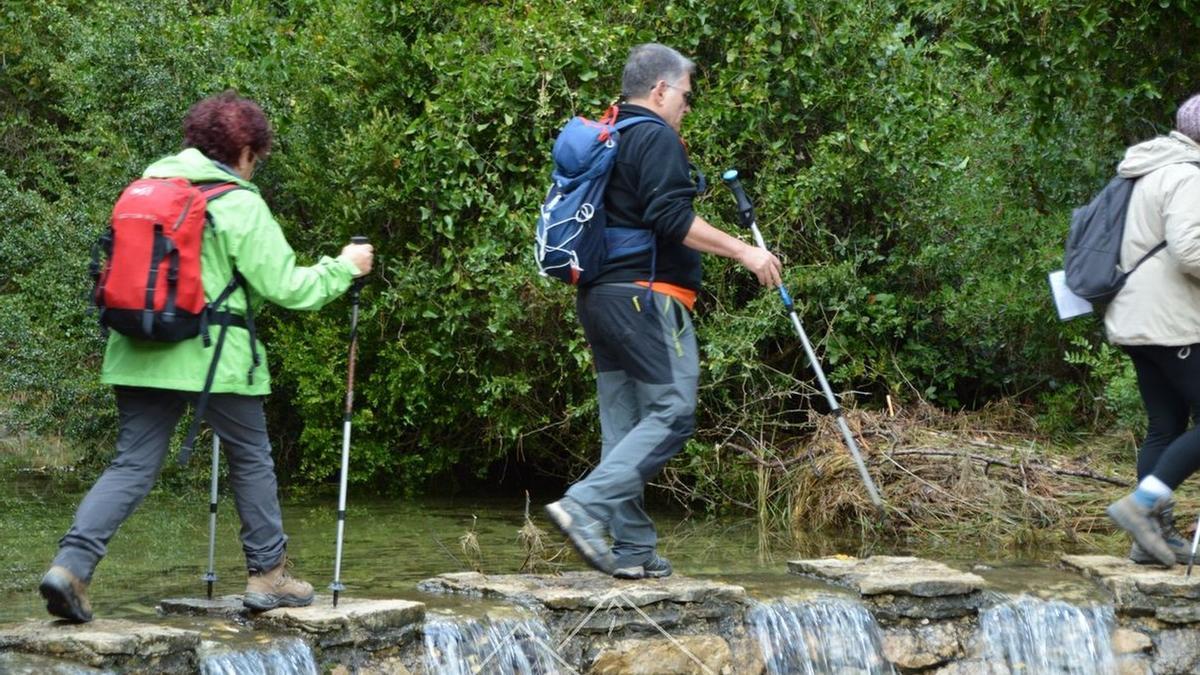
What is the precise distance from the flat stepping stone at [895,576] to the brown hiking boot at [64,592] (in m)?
3.07

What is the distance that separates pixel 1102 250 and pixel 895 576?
1580mm

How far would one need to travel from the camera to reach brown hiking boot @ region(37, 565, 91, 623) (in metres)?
4.88

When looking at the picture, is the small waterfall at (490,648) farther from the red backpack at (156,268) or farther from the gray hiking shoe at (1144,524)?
the gray hiking shoe at (1144,524)

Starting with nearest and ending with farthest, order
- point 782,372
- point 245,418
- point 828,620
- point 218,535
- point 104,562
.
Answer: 1. point 245,418
2. point 828,620
3. point 104,562
4. point 218,535
5. point 782,372

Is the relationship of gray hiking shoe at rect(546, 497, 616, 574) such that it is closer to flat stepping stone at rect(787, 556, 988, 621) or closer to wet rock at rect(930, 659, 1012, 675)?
flat stepping stone at rect(787, 556, 988, 621)

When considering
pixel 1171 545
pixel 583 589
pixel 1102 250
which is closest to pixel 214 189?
pixel 583 589

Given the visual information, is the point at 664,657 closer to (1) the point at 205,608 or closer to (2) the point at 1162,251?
(1) the point at 205,608

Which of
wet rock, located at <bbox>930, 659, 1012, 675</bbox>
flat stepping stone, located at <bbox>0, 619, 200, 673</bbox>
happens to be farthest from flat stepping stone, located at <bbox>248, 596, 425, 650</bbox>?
wet rock, located at <bbox>930, 659, 1012, 675</bbox>

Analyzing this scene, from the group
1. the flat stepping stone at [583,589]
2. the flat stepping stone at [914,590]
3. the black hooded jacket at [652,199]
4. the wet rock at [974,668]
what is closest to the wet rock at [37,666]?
the flat stepping stone at [583,589]

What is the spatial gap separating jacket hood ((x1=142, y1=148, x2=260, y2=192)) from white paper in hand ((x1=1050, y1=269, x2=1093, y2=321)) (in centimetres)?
342

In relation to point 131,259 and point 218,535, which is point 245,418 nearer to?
point 131,259

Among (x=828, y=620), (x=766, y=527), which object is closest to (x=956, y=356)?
(x=766, y=527)

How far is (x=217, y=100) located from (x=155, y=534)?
447cm

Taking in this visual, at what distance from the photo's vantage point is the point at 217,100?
5.29 meters
